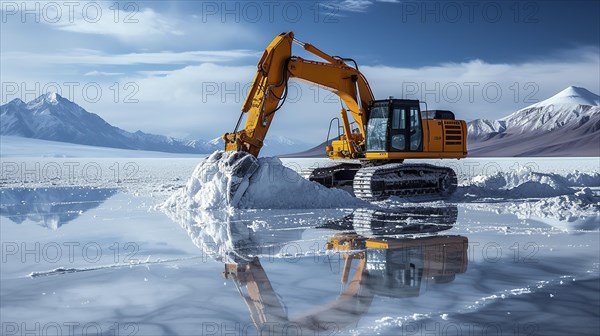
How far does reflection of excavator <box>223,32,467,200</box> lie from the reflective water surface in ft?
12.9

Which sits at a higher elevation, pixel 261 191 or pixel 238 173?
pixel 238 173

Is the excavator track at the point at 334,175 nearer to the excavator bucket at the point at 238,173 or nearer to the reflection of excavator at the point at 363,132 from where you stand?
the reflection of excavator at the point at 363,132

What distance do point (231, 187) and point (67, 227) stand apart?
3.86 metres

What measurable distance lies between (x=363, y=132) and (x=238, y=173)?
499 centimetres

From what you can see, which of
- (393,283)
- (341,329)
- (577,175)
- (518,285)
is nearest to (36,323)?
(341,329)

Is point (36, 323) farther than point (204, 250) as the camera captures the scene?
No

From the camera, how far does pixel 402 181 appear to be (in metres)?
16.2

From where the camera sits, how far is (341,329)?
438 centimetres

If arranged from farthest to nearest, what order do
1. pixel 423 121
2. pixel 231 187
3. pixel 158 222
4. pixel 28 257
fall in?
pixel 423 121, pixel 231 187, pixel 158 222, pixel 28 257

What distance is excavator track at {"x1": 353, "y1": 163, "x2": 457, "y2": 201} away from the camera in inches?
610

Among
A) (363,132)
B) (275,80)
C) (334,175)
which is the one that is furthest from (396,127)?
(275,80)

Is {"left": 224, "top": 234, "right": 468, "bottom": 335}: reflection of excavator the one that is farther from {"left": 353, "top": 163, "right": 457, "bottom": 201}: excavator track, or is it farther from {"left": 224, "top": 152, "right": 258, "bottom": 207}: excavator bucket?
{"left": 353, "top": 163, "right": 457, "bottom": 201}: excavator track

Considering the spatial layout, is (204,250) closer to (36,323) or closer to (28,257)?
(28,257)

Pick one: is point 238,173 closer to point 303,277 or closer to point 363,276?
point 303,277
